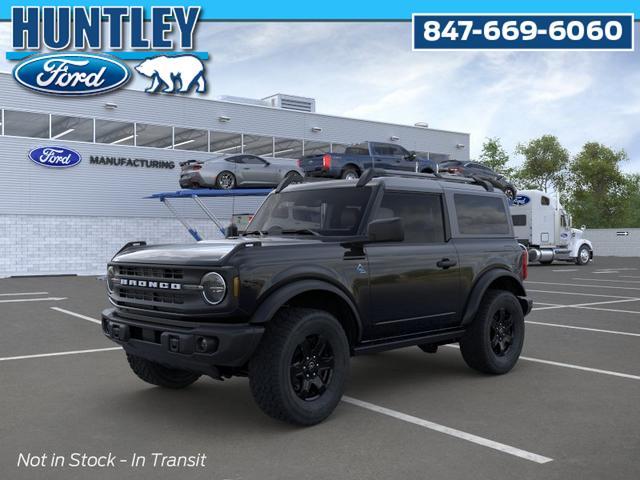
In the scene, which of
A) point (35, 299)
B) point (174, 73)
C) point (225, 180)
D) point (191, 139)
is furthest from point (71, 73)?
point (35, 299)

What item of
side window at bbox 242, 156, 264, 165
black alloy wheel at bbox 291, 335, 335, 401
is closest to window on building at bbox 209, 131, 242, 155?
side window at bbox 242, 156, 264, 165

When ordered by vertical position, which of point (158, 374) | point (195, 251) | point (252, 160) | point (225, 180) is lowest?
point (158, 374)

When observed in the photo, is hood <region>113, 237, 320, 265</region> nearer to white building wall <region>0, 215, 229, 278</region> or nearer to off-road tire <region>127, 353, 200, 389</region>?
off-road tire <region>127, 353, 200, 389</region>

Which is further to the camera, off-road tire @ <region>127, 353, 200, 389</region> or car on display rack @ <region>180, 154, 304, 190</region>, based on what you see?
car on display rack @ <region>180, 154, 304, 190</region>

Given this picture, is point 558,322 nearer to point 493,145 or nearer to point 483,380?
point 483,380

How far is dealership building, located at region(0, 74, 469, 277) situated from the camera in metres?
26.7

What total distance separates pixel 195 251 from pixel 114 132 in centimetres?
2575

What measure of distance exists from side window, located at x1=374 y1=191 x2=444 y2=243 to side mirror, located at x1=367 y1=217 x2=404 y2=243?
1.82 feet

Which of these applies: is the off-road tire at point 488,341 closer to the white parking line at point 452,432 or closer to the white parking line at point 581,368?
the white parking line at point 581,368

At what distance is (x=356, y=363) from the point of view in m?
7.49

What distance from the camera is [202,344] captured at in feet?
15.5

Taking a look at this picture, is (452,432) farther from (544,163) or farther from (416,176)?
(544,163)

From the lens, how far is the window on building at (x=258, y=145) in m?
32.7

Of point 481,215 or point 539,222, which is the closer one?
point 481,215
